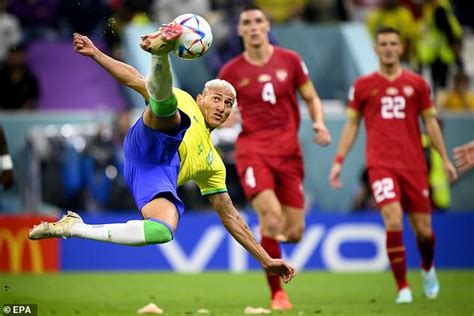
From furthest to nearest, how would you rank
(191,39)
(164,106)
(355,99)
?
1. (355,99)
2. (164,106)
3. (191,39)

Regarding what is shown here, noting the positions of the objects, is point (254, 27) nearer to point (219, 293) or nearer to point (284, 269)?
point (219, 293)

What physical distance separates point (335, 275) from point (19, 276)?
Result: 4721mm

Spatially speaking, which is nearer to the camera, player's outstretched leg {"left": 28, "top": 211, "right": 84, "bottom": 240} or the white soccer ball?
the white soccer ball

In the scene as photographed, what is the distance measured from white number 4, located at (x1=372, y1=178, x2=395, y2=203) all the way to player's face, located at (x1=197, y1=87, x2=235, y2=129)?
3504 millimetres

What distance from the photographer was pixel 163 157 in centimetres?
1018

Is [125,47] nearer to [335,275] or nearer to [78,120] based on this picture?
[78,120]

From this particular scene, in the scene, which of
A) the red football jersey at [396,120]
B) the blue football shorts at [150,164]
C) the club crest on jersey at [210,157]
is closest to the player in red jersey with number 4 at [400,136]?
the red football jersey at [396,120]

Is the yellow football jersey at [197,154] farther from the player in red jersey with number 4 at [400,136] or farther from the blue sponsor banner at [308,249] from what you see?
the blue sponsor banner at [308,249]

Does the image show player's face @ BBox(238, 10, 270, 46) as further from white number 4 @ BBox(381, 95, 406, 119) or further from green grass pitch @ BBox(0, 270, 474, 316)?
green grass pitch @ BBox(0, 270, 474, 316)

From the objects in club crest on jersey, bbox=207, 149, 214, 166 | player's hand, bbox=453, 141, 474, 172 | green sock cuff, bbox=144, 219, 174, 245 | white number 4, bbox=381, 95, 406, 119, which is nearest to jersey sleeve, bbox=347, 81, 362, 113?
white number 4, bbox=381, 95, 406, 119

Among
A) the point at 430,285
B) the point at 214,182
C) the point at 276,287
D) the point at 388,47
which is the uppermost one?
the point at 388,47

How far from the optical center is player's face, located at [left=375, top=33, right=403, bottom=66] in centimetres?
1388

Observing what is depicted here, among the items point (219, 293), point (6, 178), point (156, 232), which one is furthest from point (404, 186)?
point (156, 232)

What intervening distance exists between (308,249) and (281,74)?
5999 millimetres
